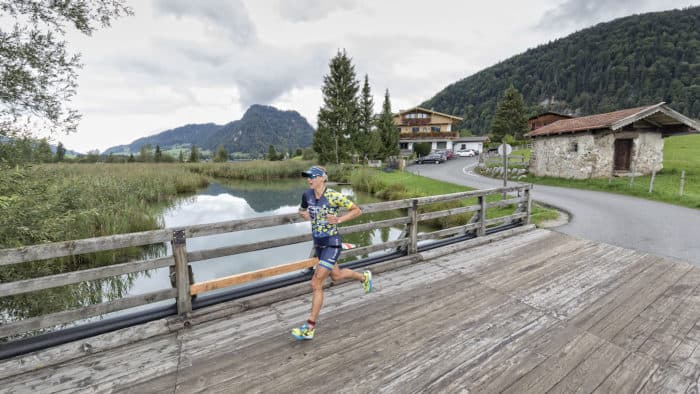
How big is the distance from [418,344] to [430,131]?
204ft

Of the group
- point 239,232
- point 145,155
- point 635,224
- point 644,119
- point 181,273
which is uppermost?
point 644,119

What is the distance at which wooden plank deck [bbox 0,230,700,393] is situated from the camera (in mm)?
2920

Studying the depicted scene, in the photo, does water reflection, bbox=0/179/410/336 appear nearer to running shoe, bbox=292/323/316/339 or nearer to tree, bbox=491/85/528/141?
running shoe, bbox=292/323/316/339

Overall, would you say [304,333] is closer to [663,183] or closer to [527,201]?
[527,201]

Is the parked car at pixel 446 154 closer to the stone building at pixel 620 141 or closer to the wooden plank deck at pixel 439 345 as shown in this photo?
the stone building at pixel 620 141

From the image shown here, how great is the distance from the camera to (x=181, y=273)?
154 inches

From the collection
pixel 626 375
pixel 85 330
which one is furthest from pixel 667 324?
pixel 85 330

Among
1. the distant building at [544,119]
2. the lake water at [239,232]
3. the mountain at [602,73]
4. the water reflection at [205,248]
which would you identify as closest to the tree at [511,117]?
the distant building at [544,119]

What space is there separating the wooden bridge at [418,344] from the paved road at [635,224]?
2.34 metres

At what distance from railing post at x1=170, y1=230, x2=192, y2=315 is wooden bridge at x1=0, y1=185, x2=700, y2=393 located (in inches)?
6.1

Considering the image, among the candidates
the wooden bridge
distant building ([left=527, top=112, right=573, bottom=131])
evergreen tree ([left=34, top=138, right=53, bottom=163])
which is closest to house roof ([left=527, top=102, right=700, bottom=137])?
the wooden bridge

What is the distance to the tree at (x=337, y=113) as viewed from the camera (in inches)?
1523

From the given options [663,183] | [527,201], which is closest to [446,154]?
[663,183]

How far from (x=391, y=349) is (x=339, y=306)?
1.16m
